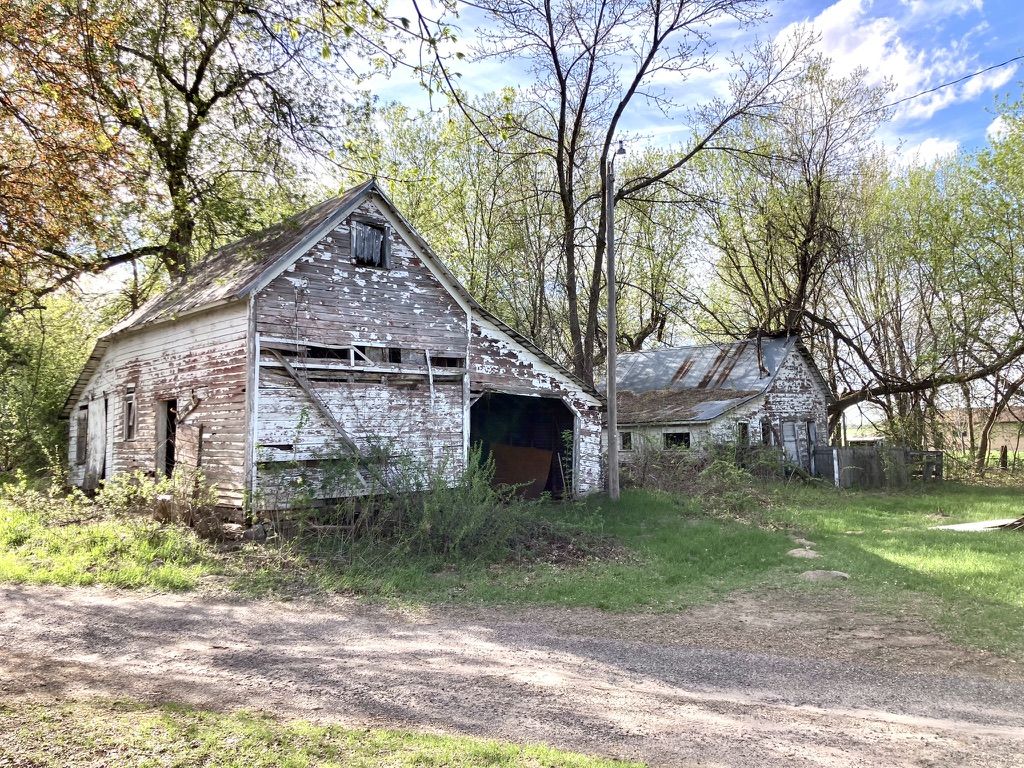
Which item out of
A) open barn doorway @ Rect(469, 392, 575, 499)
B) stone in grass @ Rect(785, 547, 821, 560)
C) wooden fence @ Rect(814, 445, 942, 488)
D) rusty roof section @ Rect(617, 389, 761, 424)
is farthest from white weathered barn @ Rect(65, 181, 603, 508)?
wooden fence @ Rect(814, 445, 942, 488)

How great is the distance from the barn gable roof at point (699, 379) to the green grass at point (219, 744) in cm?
2091

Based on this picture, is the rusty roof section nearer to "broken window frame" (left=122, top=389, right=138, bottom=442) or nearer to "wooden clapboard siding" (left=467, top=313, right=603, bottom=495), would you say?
"wooden clapboard siding" (left=467, top=313, right=603, bottom=495)

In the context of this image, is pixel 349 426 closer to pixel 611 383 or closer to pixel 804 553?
pixel 611 383

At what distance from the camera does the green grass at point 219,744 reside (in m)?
4.10

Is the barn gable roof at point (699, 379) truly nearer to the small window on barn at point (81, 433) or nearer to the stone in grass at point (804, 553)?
the stone in grass at point (804, 553)

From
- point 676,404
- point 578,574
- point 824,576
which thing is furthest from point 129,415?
point 676,404

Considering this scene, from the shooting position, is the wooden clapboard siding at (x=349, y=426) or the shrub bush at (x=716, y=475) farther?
the shrub bush at (x=716, y=475)

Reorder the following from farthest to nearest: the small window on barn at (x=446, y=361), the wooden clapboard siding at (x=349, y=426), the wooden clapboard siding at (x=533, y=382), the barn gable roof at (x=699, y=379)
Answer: the barn gable roof at (x=699, y=379)
the wooden clapboard siding at (x=533, y=382)
the small window on barn at (x=446, y=361)
the wooden clapboard siding at (x=349, y=426)

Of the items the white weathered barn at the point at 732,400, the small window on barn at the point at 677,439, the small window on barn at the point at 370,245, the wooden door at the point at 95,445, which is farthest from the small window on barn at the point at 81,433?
the small window on barn at the point at 677,439

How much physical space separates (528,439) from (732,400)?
9.14 meters

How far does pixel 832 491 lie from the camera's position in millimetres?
22484

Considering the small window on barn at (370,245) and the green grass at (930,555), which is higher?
the small window on barn at (370,245)

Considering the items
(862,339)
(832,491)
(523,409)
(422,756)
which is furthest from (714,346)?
(422,756)

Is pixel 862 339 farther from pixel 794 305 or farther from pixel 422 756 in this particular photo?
pixel 422 756
